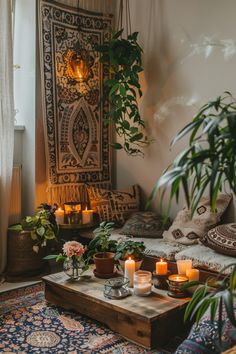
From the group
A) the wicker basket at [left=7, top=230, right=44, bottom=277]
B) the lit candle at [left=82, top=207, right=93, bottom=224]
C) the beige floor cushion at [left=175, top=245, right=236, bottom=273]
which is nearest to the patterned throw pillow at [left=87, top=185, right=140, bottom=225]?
the lit candle at [left=82, top=207, right=93, bottom=224]

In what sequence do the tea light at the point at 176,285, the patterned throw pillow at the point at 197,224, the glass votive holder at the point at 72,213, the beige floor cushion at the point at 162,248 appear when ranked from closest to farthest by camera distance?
the tea light at the point at 176,285, the beige floor cushion at the point at 162,248, the patterned throw pillow at the point at 197,224, the glass votive holder at the point at 72,213

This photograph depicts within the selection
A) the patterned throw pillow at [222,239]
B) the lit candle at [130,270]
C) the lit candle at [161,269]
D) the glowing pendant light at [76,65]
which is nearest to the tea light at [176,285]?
the lit candle at [161,269]

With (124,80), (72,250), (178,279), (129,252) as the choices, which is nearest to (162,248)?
(129,252)

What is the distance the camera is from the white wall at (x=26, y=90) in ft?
11.8

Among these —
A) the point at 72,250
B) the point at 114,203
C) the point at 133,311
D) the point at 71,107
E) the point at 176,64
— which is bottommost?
the point at 133,311

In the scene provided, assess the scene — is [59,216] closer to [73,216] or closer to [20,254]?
[73,216]

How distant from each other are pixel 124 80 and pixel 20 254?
1703 mm

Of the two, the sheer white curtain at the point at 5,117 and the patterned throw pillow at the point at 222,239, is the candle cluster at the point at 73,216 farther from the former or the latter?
the patterned throw pillow at the point at 222,239

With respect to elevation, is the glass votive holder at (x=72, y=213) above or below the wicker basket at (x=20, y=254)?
above

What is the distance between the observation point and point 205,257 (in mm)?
2684

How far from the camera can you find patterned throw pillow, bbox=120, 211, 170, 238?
131 inches

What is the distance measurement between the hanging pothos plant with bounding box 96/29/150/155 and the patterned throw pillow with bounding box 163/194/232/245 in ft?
3.01

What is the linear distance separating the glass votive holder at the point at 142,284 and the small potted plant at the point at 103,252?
1.11 feet

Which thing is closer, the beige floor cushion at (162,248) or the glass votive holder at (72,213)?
the beige floor cushion at (162,248)
